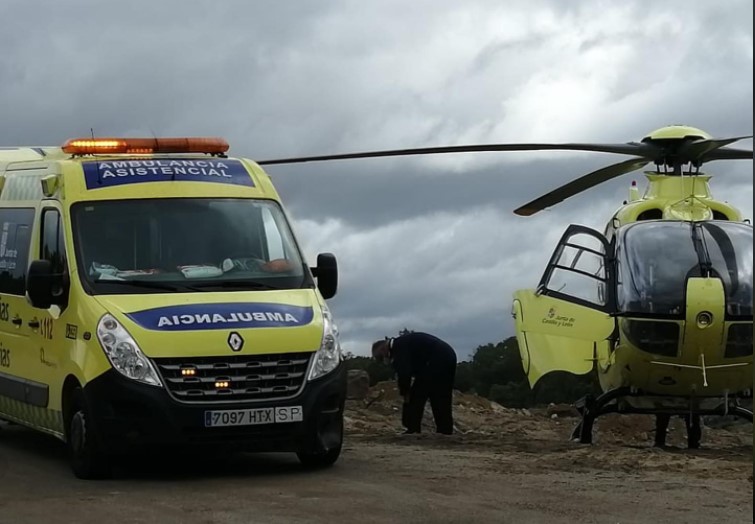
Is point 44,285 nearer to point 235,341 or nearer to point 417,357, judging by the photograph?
point 235,341

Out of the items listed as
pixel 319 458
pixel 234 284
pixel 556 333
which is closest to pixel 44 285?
pixel 234 284

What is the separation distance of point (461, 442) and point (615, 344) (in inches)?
87.0

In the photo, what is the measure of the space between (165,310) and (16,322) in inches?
97.7

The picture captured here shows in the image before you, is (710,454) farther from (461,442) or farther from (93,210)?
(93,210)

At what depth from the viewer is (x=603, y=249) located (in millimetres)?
15734

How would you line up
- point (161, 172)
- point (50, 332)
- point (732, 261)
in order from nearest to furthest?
point (50, 332) < point (161, 172) < point (732, 261)

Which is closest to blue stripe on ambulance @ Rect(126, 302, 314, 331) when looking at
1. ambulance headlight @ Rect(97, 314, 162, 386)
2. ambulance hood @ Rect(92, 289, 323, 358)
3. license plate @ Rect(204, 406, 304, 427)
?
ambulance hood @ Rect(92, 289, 323, 358)

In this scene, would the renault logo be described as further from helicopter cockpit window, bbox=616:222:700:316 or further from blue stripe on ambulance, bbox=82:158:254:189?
helicopter cockpit window, bbox=616:222:700:316

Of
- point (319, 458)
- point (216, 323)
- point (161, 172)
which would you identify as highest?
point (161, 172)

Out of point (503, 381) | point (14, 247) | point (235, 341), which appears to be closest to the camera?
point (235, 341)

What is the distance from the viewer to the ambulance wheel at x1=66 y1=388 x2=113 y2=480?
35.8 ft

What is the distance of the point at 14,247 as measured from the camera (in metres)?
12.9

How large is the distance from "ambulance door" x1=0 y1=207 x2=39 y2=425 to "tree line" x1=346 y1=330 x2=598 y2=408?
47.8ft

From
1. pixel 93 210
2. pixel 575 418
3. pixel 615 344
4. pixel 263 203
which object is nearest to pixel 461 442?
pixel 615 344
